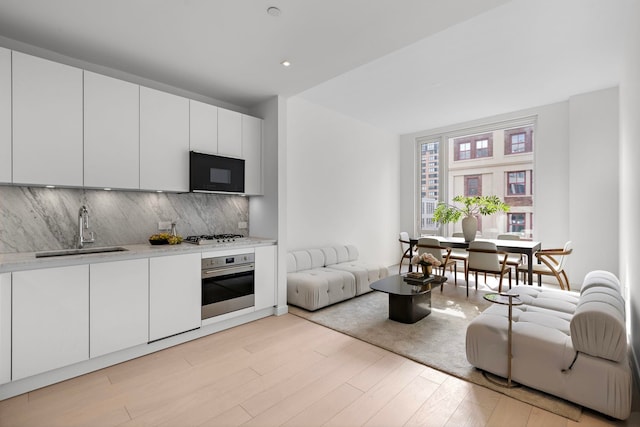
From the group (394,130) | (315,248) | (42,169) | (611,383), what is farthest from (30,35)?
(394,130)

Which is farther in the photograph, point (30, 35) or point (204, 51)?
point (204, 51)

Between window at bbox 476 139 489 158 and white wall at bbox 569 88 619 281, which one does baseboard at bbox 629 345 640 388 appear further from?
window at bbox 476 139 489 158

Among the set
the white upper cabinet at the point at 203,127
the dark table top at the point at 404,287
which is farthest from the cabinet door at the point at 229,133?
the dark table top at the point at 404,287

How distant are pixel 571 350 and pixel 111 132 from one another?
3.94 metres

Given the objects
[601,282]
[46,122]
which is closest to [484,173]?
[601,282]

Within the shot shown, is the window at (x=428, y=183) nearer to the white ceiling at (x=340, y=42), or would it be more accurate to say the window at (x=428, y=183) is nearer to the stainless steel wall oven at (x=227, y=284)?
the white ceiling at (x=340, y=42)

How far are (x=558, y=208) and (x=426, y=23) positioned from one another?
14.6 ft

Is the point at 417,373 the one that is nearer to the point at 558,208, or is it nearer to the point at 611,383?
the point at 611,383

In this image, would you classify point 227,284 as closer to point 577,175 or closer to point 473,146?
point 577,175

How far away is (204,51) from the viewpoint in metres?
2.73

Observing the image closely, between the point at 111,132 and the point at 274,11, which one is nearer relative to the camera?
the point at 274,11

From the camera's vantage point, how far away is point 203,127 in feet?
11.1

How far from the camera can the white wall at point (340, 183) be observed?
4777mm

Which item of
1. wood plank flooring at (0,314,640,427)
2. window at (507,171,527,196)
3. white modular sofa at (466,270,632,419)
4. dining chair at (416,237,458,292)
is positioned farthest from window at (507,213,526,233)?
wood plank flooring at (0,314,640,427)
